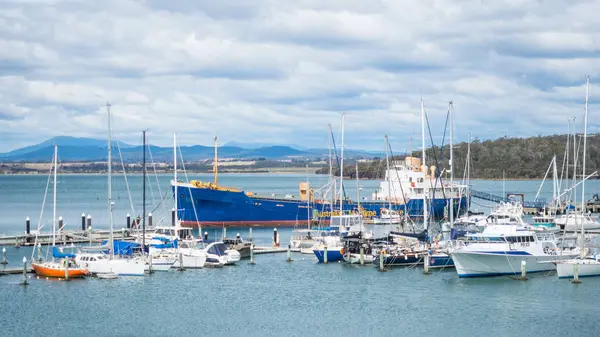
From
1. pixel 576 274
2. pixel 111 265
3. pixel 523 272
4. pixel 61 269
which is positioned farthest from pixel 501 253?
pixel 61 269

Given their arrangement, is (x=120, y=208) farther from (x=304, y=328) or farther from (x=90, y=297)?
(x=304, y=328)

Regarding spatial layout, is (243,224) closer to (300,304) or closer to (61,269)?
(61,269)

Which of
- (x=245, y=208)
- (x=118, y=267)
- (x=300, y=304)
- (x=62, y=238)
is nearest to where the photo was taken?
(x=300, y=304)

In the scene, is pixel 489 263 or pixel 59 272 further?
pixel 489 263

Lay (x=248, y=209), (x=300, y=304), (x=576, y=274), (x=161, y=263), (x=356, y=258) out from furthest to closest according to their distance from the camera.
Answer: (x=248, y=209), (x=356, y=258), (x=161, y=263), (x=576, y=274), (x=300, y=304)

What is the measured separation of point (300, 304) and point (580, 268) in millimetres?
15831

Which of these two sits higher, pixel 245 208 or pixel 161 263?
pixel 245 208

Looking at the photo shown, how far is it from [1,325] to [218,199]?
1829 inches

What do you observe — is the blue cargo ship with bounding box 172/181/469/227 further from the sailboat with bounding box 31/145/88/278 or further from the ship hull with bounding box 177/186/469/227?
the sailboat with bounding box 31/145/88/278

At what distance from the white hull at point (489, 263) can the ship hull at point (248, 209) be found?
1191 inches

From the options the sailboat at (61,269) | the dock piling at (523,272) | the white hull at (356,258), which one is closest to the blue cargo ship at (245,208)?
the white hull at (356,258)

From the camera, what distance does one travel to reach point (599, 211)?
112 metres

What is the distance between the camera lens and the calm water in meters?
40.5

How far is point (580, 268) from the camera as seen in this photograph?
49969mm
